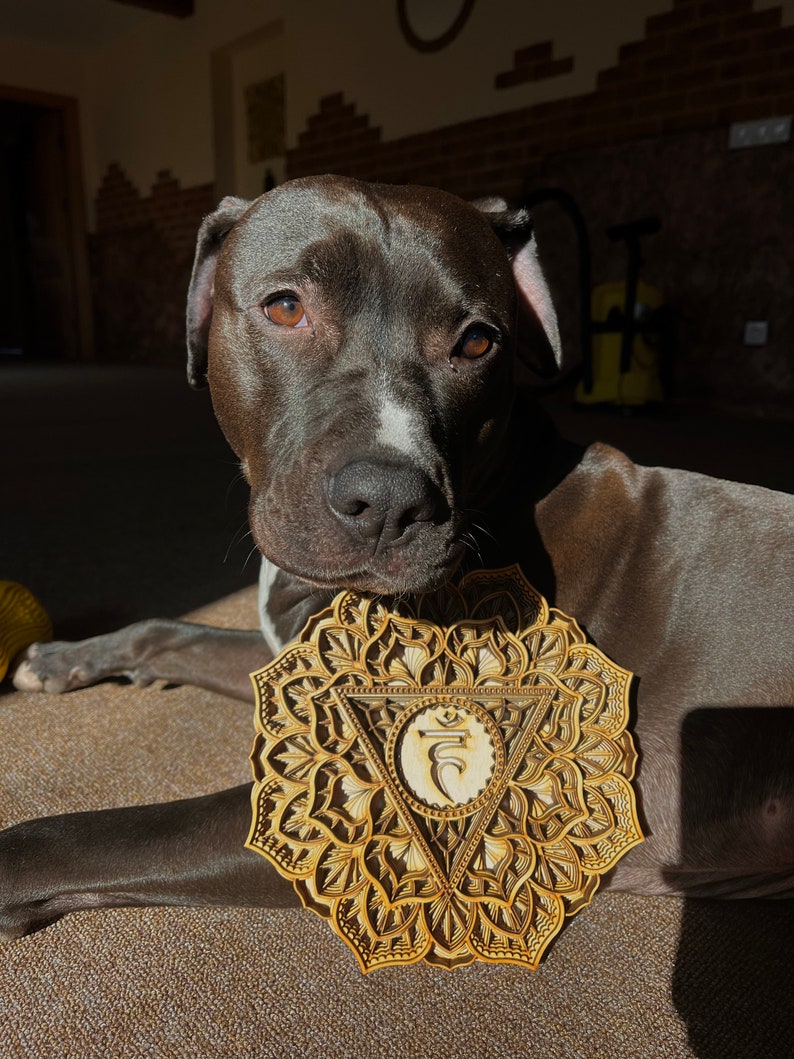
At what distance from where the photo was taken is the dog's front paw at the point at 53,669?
1796 mm

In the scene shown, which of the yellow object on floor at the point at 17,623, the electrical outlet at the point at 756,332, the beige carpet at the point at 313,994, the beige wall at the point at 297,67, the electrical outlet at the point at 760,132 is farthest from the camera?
the beige wall at the point at 297,67

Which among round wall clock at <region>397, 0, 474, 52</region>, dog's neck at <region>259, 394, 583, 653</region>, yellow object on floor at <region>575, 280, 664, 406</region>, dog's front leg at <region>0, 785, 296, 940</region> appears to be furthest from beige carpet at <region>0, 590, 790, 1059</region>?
round wall clock at <region>397, 0, 474, 52</region>

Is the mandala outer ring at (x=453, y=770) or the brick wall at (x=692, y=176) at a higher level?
the brick wall at (x=692, y=176)

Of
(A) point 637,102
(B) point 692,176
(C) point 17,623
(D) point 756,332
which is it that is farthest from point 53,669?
(A) point 637,102

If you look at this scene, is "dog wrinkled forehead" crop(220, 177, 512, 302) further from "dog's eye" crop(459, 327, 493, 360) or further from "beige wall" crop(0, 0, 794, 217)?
"beige wall" crop(0, 0, 794, 217)

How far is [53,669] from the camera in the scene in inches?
71.1

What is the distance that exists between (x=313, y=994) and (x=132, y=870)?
311 millimetres

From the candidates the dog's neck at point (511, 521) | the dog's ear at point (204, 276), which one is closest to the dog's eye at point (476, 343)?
the dog's neck at point (511, 521)

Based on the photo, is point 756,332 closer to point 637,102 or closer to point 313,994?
point 637,102

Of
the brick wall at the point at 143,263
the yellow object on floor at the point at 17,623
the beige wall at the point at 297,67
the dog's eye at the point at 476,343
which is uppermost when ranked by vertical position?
the beige wall at the point at 297,67

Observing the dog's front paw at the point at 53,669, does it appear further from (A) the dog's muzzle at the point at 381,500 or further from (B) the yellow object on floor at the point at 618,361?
(B) the yellow object on floor at the point at 618,361

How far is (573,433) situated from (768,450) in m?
1.10

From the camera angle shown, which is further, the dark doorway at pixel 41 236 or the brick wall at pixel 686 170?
the dark doorway at pixel 41 236

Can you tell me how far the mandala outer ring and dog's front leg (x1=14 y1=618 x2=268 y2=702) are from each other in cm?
61
